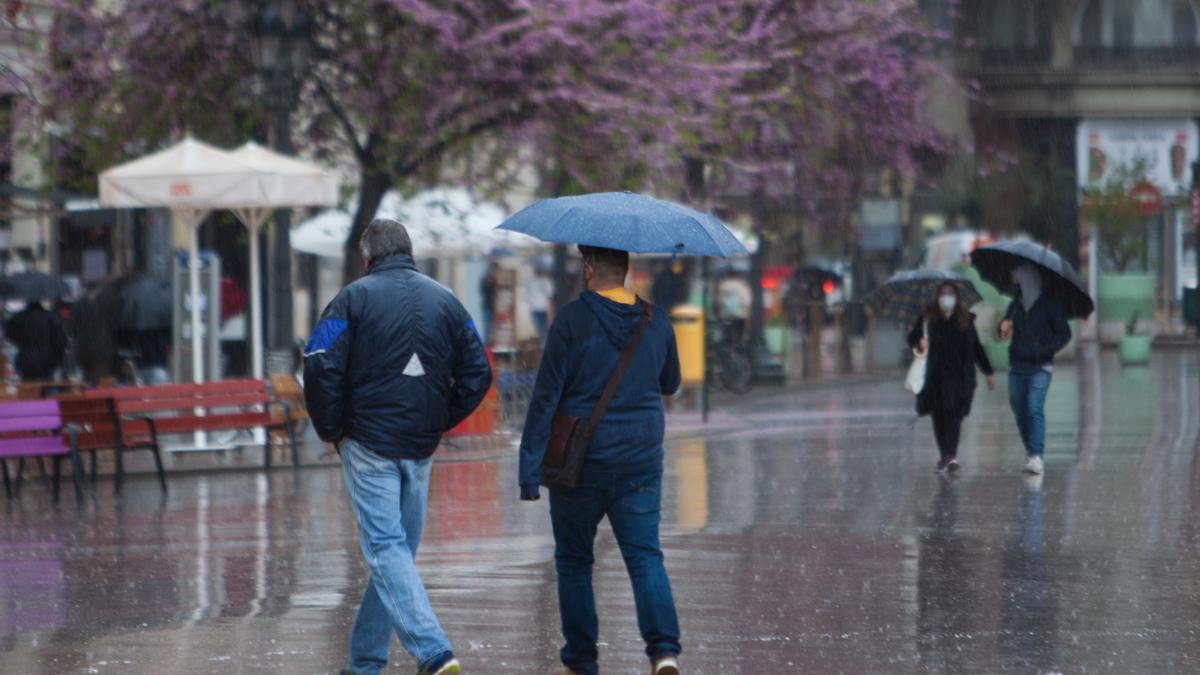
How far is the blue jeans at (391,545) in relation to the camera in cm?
724

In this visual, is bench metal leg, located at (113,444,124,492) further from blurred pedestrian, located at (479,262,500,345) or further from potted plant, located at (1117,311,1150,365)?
potted plant, located at (1117,311,1150,365)

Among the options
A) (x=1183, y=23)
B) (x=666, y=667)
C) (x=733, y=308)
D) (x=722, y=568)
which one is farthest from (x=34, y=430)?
(x=1183, y=23)

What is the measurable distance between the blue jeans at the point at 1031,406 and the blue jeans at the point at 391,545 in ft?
29.5

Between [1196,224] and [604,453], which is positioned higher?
[1196,224]

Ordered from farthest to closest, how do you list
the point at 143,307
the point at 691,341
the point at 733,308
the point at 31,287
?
the point at 733,308 < the point at 691,341 < the point at 143,307 < the point at 31,287

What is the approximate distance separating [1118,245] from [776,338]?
38.3 feet

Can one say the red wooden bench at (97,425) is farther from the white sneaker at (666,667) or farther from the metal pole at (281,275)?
the white sneaker at (666,667)

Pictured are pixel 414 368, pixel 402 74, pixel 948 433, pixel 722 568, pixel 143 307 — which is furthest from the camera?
pixel 402 74

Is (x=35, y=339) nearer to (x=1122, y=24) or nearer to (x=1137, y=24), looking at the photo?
(x=1122, y=24)

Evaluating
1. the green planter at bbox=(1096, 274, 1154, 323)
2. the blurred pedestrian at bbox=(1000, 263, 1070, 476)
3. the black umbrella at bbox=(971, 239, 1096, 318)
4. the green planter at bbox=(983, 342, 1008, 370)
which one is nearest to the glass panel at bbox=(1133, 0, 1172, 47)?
the green planter at bbox=(1096, 274, 1154, 323)

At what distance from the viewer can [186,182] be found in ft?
55.5

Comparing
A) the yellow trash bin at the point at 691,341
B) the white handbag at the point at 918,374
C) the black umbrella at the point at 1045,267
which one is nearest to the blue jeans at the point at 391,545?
the black umbrella at the point at 1045,267

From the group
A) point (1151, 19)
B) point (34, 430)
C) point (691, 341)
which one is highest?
point (1151, 19)

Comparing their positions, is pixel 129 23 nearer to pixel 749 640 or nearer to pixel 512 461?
pixel 512 461
